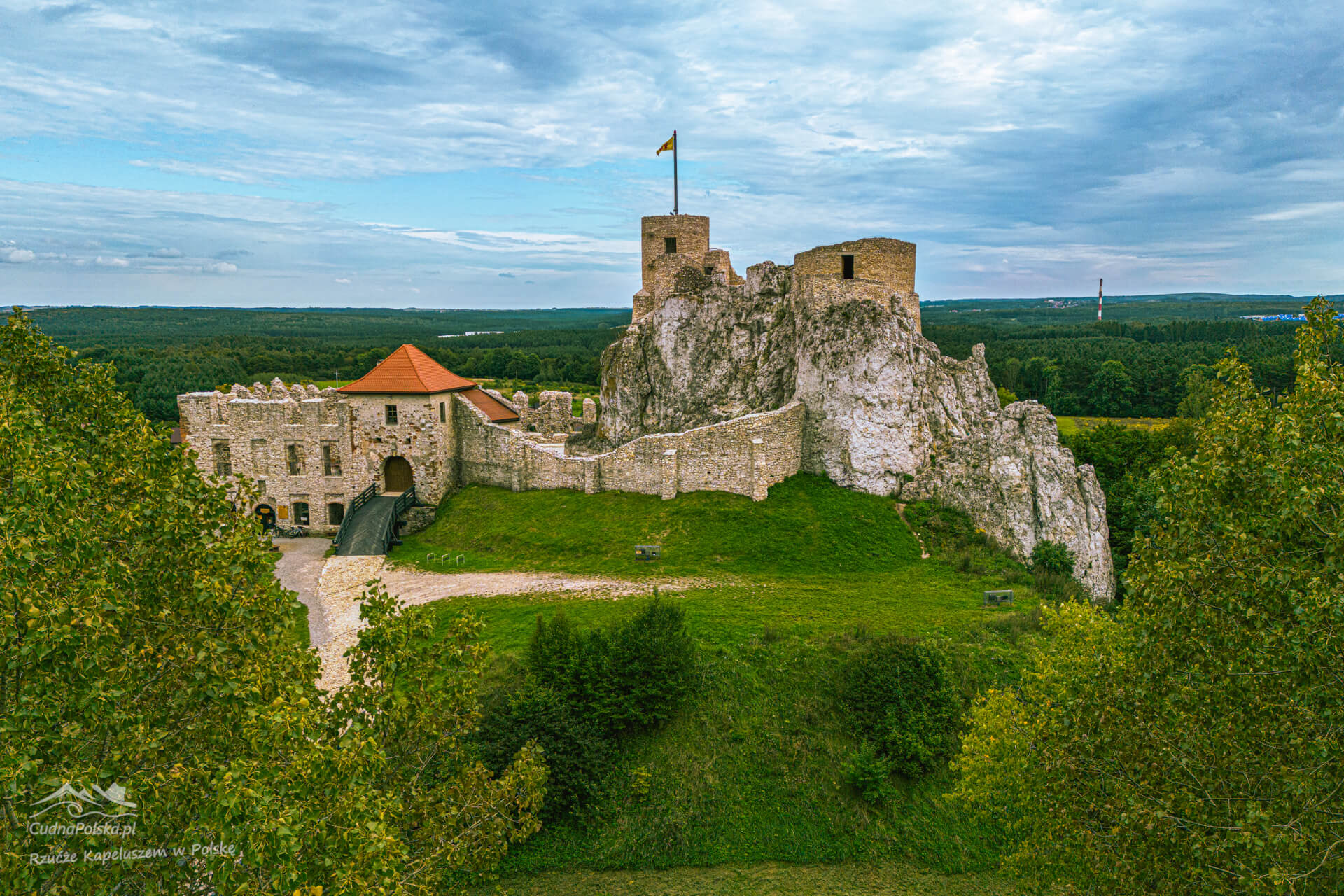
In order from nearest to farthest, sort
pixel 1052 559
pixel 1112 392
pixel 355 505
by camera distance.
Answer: pixel 1052 559, pixel 355 505, pixel 1112 392

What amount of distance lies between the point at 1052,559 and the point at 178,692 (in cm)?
2925

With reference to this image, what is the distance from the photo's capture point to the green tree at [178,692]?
6.45m

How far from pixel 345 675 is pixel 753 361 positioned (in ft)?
78.8

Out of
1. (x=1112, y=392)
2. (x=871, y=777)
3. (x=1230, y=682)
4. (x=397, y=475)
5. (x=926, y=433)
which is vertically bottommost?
(x=871, y=777)

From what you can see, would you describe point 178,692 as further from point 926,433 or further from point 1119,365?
point 1119,365

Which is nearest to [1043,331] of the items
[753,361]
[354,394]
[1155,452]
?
[1155,452]

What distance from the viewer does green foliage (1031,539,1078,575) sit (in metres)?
29.4

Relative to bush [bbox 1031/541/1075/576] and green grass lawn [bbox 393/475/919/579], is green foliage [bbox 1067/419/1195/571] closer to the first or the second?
bush [bbox 1031/541/1075/576]

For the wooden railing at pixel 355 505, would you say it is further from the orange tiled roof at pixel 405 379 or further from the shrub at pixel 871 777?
the shrub at pixel 871 777

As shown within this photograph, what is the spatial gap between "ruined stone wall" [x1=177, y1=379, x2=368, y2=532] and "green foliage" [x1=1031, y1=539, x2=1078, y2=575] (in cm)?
2985

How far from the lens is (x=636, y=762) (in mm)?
19500

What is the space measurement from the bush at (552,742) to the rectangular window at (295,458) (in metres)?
23.0

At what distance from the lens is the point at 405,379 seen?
3556 cm

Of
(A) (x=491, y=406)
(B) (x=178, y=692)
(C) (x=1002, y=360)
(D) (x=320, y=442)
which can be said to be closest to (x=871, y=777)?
(B) (x=178, y=692)
